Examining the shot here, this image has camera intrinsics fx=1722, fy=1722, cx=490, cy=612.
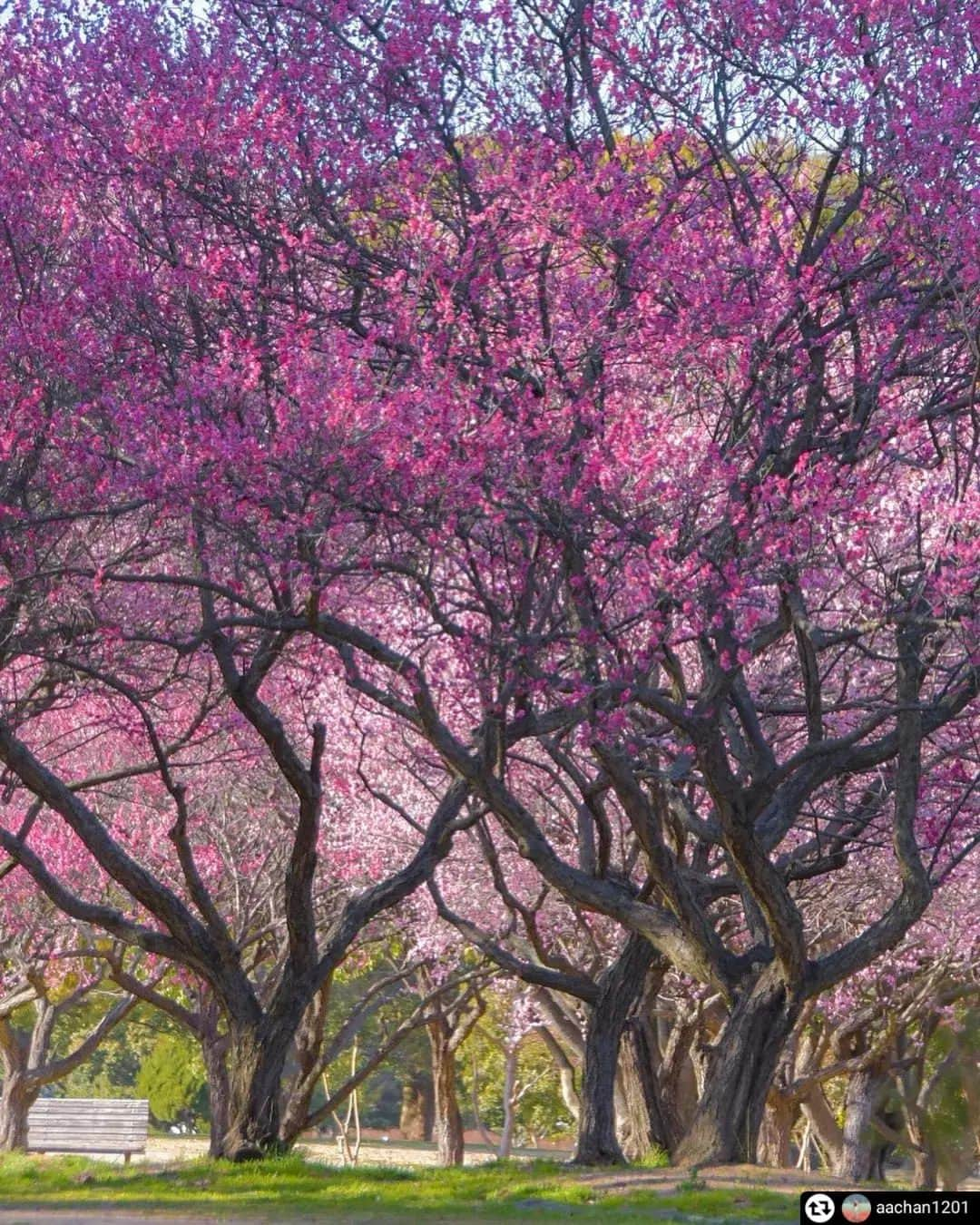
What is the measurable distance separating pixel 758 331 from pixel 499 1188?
717cm

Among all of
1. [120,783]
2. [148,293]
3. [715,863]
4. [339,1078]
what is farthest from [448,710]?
[339,1078]

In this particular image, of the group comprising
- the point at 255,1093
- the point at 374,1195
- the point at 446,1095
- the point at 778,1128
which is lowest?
the point at 374,1195

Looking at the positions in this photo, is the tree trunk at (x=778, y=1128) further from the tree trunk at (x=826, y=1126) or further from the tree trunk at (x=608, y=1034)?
the tree trunk at (x=608, y=1034)

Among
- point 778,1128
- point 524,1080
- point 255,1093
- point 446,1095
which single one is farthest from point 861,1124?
point 524,1080

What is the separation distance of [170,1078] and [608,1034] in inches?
1471

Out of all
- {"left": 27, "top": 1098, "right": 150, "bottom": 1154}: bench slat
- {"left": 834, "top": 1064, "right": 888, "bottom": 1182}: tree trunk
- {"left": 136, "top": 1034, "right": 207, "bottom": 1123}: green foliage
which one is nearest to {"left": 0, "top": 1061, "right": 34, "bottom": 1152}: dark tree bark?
{"left": 27, "top": 1098, "right": 150, "bottom": 1154}: bench slat

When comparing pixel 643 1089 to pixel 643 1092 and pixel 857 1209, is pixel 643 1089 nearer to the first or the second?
pixel 643 1092

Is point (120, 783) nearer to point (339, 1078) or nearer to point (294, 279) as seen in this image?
point (294, 279)

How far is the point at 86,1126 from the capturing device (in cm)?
2980

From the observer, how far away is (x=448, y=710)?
65.0ft

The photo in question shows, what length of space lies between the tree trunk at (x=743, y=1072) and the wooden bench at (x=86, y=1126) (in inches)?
654

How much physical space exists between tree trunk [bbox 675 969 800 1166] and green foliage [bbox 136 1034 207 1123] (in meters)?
38.3

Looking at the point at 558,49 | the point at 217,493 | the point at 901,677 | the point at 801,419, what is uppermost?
the point at 558,49

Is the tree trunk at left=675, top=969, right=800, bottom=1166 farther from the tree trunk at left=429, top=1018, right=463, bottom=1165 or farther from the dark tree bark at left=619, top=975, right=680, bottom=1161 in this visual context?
the tree trunk at left=429, top=1018, right=463, bottom=1165
